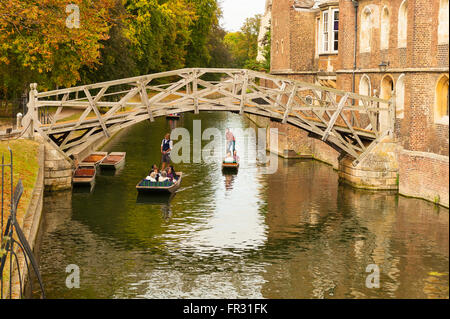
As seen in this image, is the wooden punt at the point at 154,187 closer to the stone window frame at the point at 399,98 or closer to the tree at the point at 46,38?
the tree at the point at 46,38

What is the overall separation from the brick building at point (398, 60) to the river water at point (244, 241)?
144cm

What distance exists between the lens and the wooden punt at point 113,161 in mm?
32000

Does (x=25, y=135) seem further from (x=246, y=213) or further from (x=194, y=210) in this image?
(x=246, y=213)

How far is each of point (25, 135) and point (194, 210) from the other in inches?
287

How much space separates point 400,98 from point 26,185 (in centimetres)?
1343

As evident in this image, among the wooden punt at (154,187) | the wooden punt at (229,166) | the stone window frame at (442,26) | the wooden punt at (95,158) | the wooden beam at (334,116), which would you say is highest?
the stone window frame at (442,26)

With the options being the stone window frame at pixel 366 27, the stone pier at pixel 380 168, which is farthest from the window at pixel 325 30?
the stone pier at pixel 380 168

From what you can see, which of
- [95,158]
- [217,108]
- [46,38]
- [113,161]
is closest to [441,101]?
[217,108]

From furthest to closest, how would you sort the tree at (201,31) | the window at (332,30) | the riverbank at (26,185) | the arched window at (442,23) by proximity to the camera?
1. the tree at (201,31)
2. the window at (332,30)
3. the arched window at (442,23)
4. the riverbank at (26,185)

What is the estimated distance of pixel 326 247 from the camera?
753 inches

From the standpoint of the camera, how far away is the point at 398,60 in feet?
86.3

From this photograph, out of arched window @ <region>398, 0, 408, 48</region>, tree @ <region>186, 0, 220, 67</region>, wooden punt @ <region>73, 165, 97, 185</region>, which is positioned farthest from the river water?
tree @ <region>186, 0, 220, 67</region>

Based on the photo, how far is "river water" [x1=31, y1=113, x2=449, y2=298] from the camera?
15656mm
